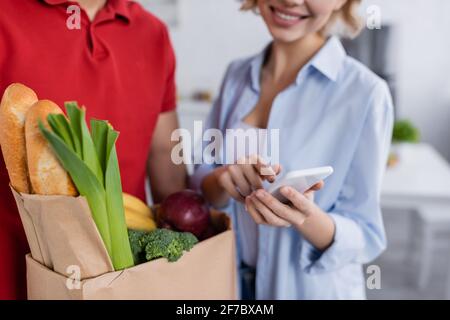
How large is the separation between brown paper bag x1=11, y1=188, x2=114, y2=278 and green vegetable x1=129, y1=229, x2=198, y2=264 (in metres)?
0.07

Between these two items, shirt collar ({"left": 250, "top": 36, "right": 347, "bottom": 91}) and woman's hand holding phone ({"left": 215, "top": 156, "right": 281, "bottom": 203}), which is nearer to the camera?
woman's hand holding phone ({"left": 215, "top": 156, "right": 281, "bottom": 203})

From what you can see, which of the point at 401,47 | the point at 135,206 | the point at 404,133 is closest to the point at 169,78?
the point at 135,206

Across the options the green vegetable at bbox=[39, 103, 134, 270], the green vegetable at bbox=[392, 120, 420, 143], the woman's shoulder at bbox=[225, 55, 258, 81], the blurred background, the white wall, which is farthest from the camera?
the white wall

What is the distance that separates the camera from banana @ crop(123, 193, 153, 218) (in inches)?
31.5

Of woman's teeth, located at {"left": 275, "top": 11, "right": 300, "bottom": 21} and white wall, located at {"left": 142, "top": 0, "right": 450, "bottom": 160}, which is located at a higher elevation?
woman's teeth, located at {"left": 275, "top": 11, "right": 300, "bottom": 21}

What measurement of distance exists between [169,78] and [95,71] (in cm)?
20

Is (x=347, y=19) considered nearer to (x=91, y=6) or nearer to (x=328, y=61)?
(x=328, y=61)

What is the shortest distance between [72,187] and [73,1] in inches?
15.2

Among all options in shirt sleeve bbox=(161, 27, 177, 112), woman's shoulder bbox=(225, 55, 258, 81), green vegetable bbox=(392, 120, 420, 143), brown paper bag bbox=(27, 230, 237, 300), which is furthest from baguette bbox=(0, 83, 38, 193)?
green vegetable bbox=(392, 120, 420, 143)

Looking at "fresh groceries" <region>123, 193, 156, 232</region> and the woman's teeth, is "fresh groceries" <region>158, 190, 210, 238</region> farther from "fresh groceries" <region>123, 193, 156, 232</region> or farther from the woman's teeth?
the woman's teeth

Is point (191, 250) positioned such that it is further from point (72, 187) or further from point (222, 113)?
point (222, 113)

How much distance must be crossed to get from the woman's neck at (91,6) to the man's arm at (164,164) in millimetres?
249

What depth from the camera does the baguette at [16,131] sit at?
578 mm

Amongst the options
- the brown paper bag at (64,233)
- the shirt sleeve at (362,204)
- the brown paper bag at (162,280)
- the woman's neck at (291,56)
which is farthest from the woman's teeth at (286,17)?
the brown paper bag at (64,233)
